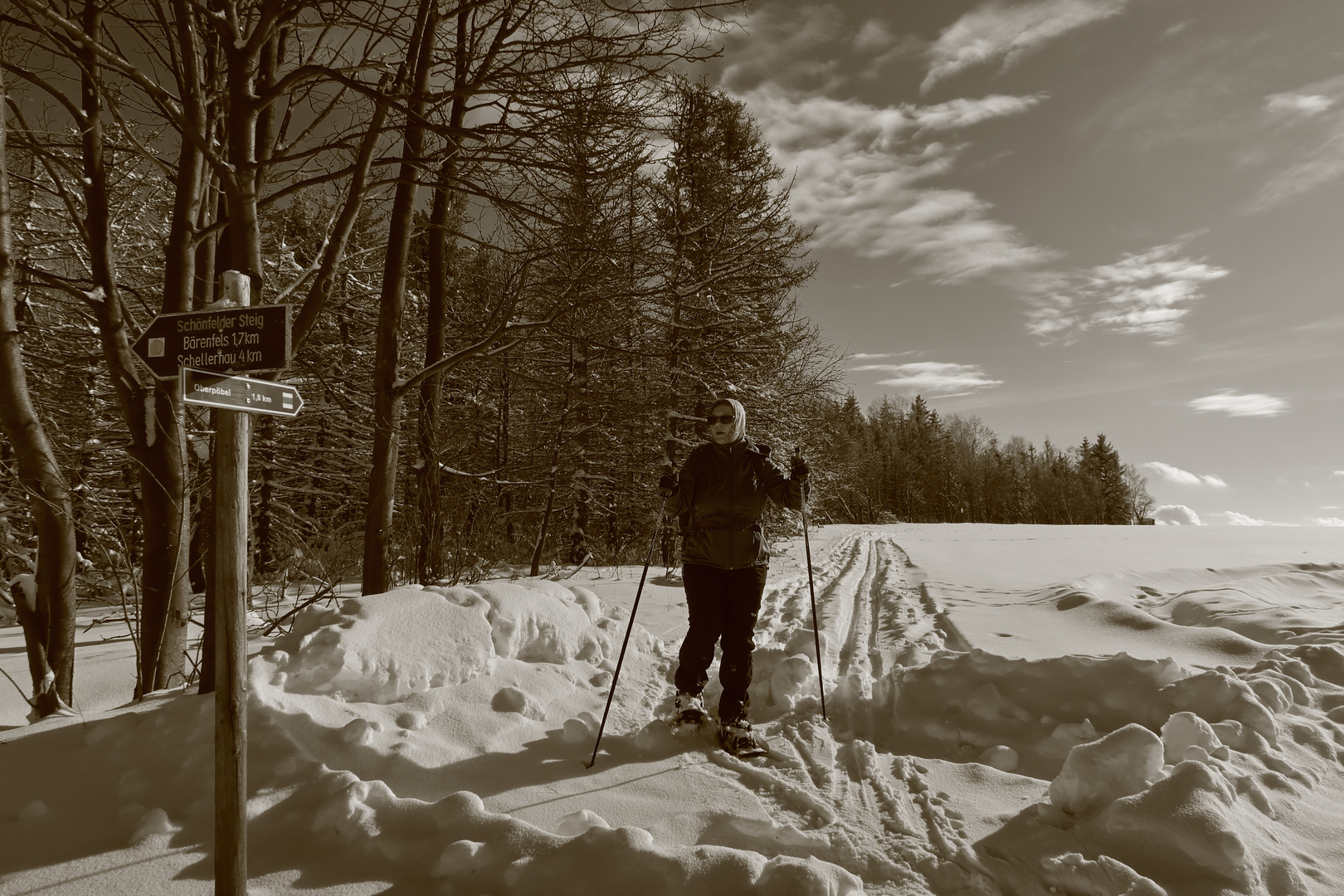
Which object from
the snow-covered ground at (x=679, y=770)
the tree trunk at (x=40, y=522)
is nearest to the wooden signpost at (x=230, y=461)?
the snow-covered ground at (x=679, y=770)

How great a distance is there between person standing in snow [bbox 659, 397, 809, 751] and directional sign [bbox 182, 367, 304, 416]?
82.5 inches

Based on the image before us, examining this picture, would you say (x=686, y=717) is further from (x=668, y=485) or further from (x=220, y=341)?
(x=220, y=341)

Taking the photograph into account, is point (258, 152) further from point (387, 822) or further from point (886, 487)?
point (886, 487)

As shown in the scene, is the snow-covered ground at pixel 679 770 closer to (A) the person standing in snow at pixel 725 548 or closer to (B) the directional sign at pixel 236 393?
(A) the person standing in snow at pixel 725 548

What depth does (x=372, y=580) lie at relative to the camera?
670 cm

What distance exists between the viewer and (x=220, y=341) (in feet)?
7.27

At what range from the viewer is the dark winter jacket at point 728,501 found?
13.0 feet

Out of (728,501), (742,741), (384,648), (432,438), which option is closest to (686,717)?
(742,741)

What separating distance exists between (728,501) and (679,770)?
4.87 ft

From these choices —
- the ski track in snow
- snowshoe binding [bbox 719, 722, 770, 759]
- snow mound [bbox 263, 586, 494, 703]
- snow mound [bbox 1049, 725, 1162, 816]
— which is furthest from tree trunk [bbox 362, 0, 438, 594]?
snow mound [bbox 1049, 725, 1162, 816]

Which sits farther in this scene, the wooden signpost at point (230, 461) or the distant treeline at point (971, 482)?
the distant treeline at point (971, 482)

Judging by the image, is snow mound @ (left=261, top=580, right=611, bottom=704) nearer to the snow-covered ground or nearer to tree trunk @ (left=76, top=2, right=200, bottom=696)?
the snow-covered ground

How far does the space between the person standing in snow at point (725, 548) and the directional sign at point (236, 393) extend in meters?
2.10

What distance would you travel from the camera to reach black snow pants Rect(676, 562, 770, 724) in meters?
3.95
